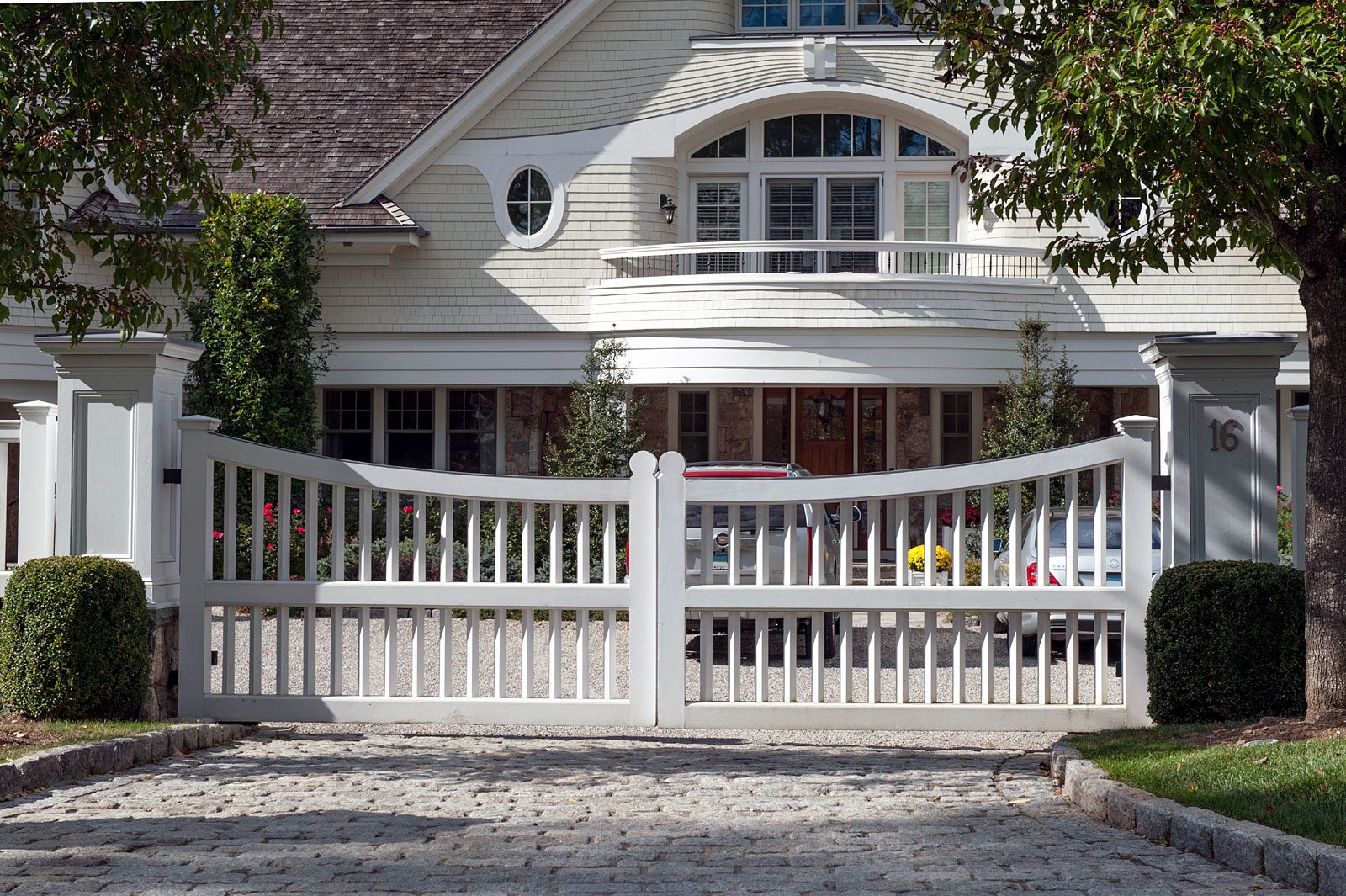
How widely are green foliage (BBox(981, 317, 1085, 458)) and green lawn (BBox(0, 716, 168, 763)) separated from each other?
1375cm

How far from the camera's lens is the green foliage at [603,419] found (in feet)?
63.1

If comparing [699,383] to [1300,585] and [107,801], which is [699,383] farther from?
[107,801]

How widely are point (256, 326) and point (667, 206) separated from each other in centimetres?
613

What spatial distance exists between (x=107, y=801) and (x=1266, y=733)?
558cm

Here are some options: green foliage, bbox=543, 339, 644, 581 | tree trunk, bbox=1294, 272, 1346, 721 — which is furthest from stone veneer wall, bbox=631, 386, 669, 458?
tree trunk, bbox=1294, 272, 1346, 721

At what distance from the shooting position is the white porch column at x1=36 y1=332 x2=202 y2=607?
26.8ft

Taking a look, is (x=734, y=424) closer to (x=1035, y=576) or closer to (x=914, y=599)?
(x=1035, y=576)

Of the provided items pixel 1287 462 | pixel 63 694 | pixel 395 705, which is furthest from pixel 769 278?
pixel 63 694

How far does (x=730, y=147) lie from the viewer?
2094 centimetres

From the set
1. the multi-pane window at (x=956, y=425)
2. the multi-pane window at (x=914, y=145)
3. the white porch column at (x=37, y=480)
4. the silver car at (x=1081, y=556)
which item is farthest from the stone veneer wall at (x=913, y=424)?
the white porch column at (x=37, y=480)

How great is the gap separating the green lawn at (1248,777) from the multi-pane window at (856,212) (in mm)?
14163

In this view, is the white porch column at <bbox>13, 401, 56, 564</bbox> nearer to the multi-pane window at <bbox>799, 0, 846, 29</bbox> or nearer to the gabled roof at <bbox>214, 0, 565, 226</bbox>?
the gabled roof at <bbox>214, 0, 565, 226</bbox>

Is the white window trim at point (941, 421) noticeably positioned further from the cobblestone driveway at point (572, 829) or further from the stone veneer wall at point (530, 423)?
the cobblestone driveway at point (572, 829)

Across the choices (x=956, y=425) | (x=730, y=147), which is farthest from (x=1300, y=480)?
(x=956, y=425)
